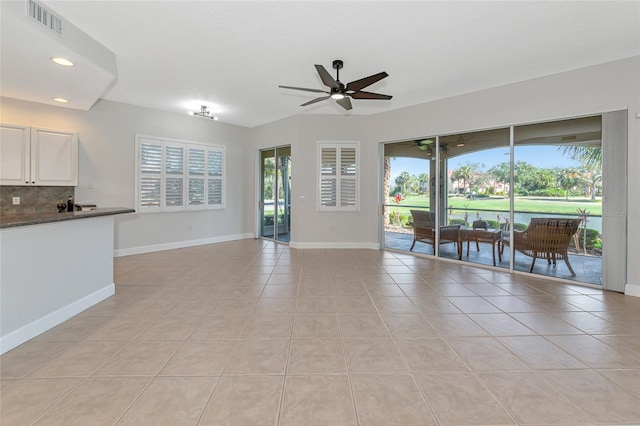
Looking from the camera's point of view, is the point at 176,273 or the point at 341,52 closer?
the point at 341,52

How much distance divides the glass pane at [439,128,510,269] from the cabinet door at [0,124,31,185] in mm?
6878

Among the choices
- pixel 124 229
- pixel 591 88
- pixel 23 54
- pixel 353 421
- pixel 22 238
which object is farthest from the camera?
pixel 124 229

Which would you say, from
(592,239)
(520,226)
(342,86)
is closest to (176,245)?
(342,86)

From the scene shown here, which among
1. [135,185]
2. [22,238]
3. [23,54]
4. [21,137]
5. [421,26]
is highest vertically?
[421,26]

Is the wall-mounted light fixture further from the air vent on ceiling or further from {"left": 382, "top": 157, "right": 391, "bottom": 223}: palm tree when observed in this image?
{"left": 382, "top": 157, "right": 391, "bottom": 223}: palm tree

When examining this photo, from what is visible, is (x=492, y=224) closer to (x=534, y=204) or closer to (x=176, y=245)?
(x=534, y=204)

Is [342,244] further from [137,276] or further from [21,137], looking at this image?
[21,137]

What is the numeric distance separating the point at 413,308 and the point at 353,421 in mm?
1751

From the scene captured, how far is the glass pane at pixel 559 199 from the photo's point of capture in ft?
12.8

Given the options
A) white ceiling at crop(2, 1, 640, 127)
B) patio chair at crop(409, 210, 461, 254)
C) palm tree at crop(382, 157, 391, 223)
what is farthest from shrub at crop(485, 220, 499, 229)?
white ceiling at crop(2, 1, 640, 127)

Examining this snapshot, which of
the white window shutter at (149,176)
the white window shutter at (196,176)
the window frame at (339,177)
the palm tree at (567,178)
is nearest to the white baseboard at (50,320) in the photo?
the white window shutter at (149,176)

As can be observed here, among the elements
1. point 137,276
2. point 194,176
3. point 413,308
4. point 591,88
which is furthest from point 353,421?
point 194,176

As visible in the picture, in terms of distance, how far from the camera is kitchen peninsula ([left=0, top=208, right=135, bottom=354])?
7.25 ft

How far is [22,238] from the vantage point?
2.31 metres
